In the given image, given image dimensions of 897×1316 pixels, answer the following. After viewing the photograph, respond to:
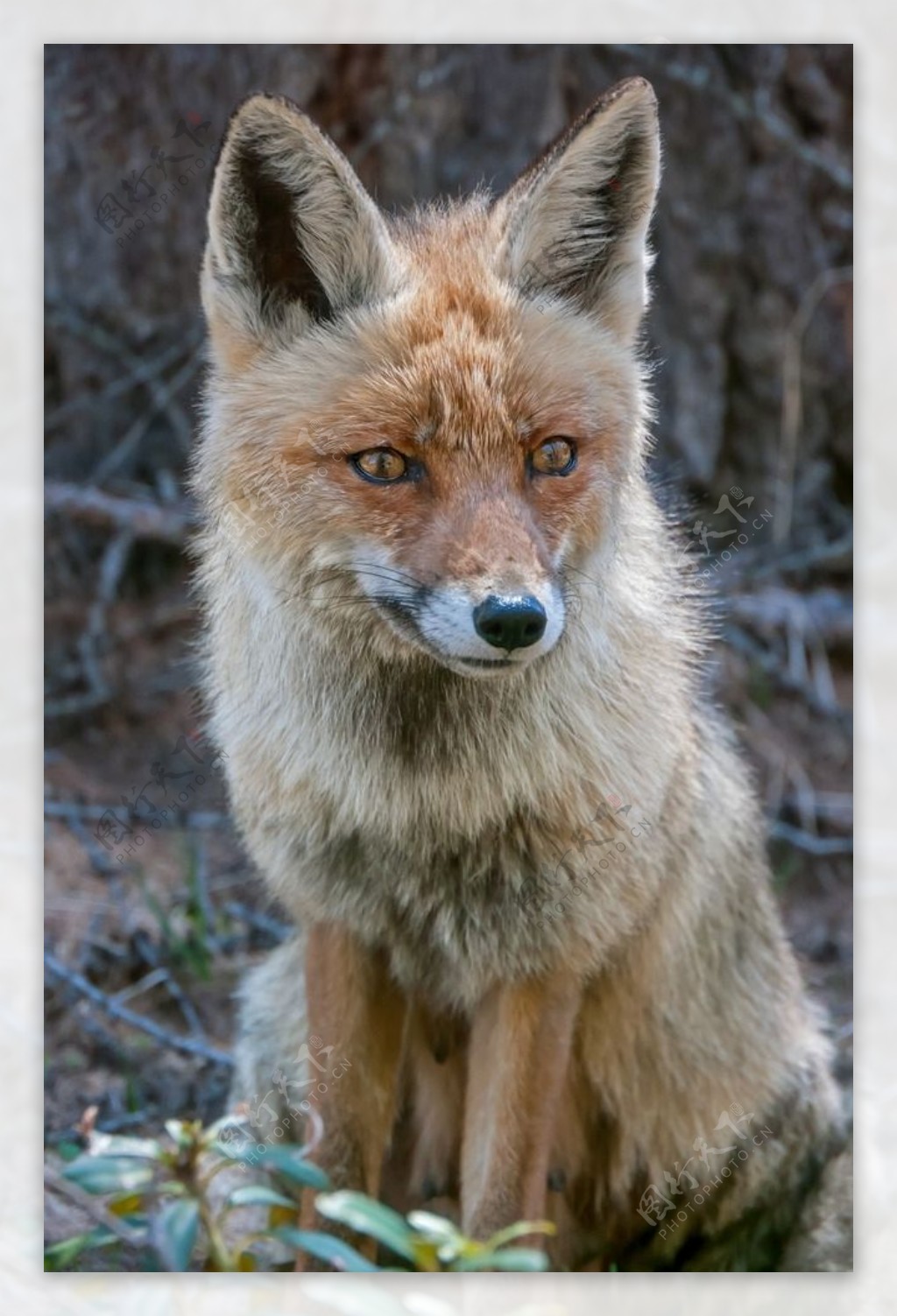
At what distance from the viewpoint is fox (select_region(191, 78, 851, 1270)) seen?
233 centimetres

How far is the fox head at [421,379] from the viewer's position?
2285 millimetres

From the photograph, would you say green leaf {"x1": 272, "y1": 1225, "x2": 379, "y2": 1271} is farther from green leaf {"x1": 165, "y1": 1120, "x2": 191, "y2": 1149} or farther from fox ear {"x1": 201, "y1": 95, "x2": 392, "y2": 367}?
fox ear {"x1": 201, "y1": 95, "x2": 392, "y2": 367}

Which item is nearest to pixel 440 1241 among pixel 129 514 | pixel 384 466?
pixel 384 466

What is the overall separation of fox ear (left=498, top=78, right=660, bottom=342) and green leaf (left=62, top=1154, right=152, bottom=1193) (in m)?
1.43

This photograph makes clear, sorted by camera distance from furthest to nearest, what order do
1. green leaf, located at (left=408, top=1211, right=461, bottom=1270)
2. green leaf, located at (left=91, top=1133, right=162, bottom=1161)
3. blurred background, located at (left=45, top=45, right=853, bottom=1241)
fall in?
blurred background, located at (left=45, top=45, right=853, bottom=1241), green leaf, located at (left=91, top=1133, right=162, bottom=1161), green leaf, located at (left=408, top=1211, right=461, bottom=1270)

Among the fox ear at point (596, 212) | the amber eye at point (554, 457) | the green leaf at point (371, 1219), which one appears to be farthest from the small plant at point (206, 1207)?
the fox ear at point (596, 212)

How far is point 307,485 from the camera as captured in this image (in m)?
2.36

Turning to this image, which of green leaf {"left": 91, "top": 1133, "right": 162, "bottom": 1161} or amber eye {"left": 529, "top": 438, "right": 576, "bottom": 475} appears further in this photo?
amber eye {"left": 529, "top": 438, "right": 576, "bottom": 475}

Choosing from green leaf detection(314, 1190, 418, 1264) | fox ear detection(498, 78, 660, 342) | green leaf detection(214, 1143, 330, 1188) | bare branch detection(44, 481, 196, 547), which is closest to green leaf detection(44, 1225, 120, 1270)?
green leaf detection(214, 1143, 330, 1188)

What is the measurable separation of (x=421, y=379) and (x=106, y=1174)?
3.97ft

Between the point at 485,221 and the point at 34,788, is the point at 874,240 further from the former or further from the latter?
the point at 34,788

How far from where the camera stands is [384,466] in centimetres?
231

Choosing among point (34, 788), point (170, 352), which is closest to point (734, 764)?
point (34, 788)

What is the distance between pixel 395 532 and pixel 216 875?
1882 millimetres
